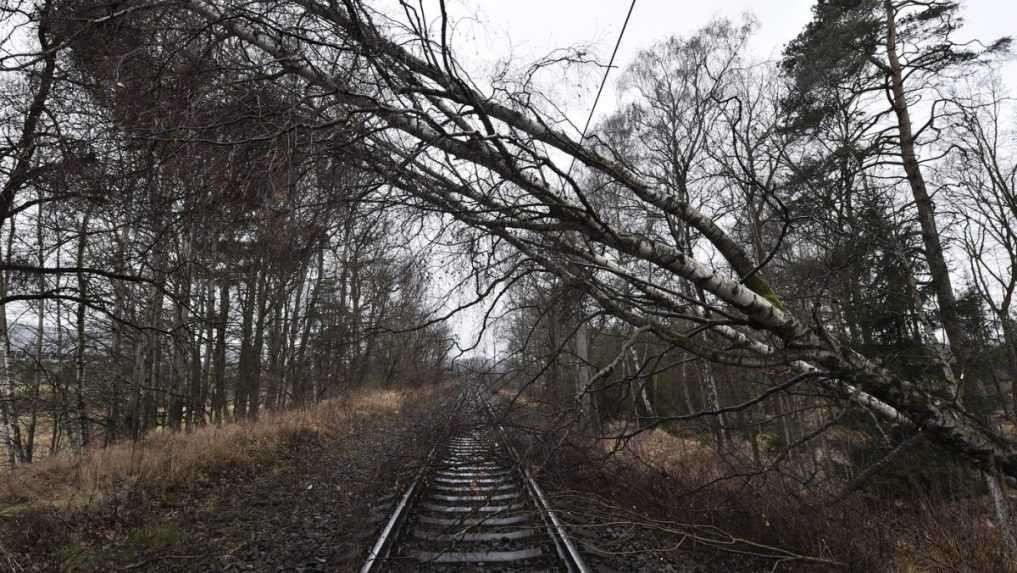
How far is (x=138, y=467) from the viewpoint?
662 centimetres

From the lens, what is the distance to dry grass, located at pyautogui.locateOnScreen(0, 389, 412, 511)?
5785mm

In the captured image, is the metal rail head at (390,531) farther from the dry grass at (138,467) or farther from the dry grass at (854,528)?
the dry grass at (138,467)

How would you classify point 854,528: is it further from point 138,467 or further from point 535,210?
point 138,467

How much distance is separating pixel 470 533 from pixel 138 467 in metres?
4.93

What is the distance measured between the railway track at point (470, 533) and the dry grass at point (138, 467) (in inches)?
129

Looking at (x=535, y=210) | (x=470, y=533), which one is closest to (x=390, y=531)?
(x=470, y=533)

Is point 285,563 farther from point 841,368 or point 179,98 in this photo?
point 841,368

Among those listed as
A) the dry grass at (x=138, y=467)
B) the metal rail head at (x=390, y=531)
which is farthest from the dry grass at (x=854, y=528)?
the dry grass at (x=138, y=467)

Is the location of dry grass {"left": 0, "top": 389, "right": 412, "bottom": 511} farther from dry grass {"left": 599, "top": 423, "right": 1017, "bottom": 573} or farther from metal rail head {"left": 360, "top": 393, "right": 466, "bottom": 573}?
dry grass {"left": 599, "top": 423, "right": 1017, "bottom": 573}

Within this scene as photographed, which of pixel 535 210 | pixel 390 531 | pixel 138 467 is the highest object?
pixel 535 210

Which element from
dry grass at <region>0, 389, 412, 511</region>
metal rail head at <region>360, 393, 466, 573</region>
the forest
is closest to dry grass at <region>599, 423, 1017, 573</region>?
the forest

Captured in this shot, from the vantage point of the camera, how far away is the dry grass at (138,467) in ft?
19.0

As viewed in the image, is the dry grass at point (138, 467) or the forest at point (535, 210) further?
the dry grass at point (138, 467)

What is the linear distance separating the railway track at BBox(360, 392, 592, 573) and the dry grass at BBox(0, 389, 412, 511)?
3288mm
